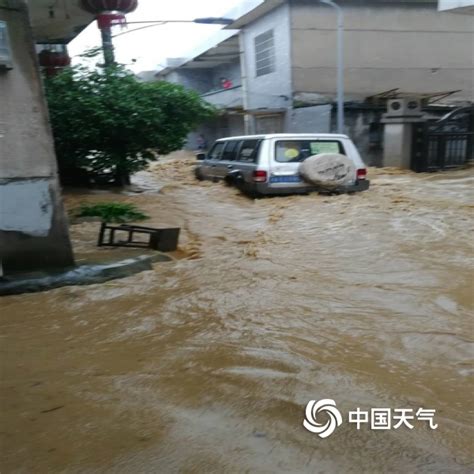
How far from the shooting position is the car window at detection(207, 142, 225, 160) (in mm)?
10961

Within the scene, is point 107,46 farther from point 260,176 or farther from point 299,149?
point 299,149

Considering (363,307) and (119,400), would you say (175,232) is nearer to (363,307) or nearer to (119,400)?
(363,307)

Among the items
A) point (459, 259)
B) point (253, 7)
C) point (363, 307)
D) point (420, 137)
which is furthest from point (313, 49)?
point (363, 307)

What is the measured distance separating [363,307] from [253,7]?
1666 cm

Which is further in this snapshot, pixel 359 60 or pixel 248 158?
pixel 359 60

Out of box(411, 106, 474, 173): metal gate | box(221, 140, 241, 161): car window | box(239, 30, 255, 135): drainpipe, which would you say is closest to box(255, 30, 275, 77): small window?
box(239, 30, 255, 135): drainpipe

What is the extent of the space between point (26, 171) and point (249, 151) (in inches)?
220

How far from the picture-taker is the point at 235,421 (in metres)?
2.35

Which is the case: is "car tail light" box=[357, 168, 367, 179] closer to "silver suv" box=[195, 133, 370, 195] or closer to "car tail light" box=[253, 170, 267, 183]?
"silver suv" box=[195, 133, 370, 195]

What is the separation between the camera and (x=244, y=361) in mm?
3027

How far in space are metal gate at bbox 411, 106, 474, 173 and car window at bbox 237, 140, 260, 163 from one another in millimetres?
7131

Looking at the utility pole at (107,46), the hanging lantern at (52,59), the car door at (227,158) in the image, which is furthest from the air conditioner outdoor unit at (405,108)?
the hanging lantern at (52,59)

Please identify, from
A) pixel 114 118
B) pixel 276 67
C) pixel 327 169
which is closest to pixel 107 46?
pixel 114 118

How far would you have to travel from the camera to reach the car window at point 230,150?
10.0 metres
